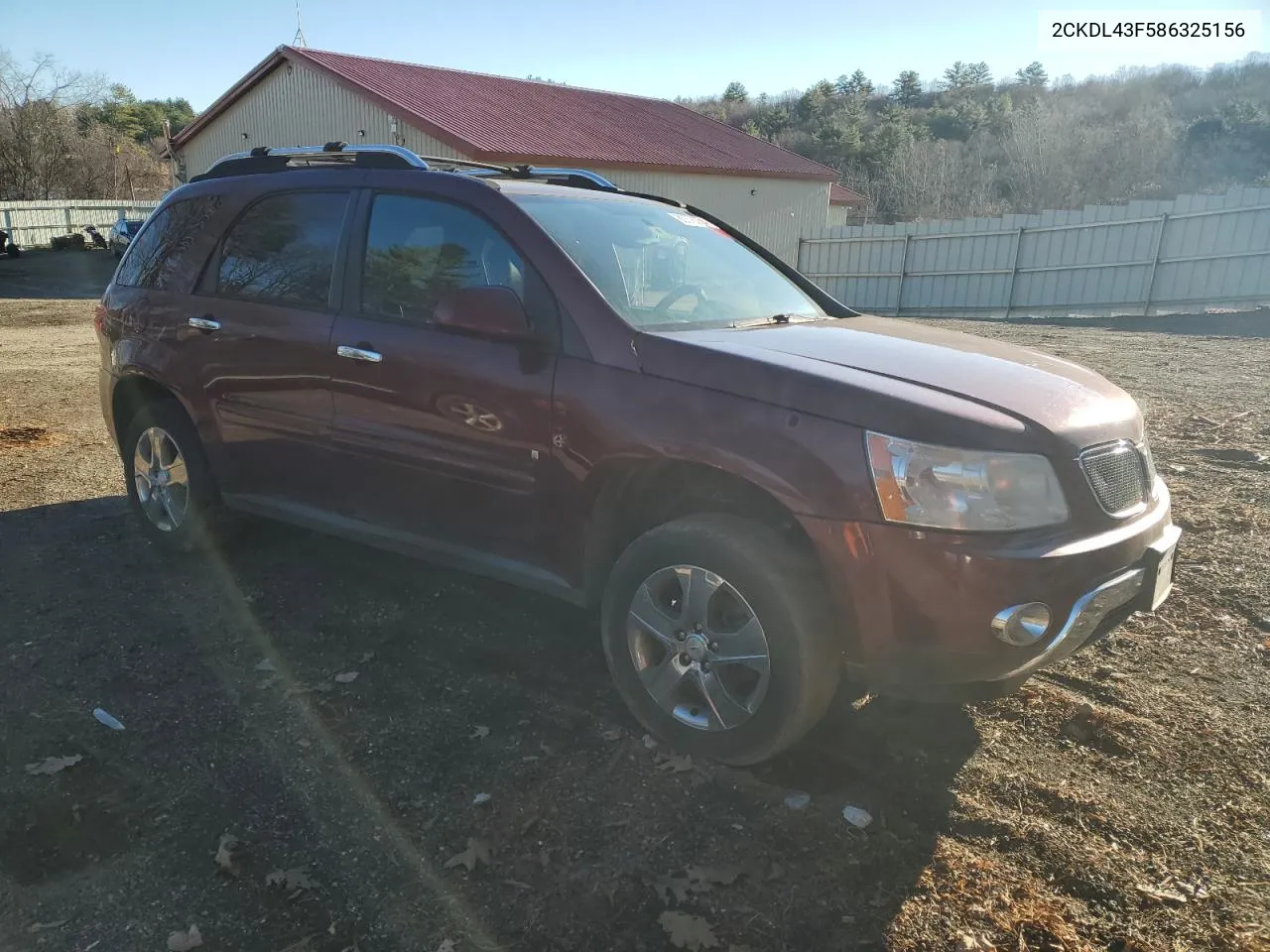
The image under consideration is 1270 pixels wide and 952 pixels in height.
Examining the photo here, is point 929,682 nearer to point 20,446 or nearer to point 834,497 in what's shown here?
point 834,497

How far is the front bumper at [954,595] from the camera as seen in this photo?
252 cm

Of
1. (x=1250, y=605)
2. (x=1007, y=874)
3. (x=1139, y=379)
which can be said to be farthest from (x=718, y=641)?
(x=1139, y=379)

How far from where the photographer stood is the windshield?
3.42 meters

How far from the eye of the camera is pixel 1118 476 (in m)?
2.87

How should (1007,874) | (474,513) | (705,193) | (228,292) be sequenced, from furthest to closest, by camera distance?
(705,193) → (228,292) → (474,513) → (1007,874)

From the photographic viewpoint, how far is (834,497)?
104 inches

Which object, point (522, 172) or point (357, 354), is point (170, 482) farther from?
point (522, 172)

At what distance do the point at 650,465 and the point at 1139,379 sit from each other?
8.84m

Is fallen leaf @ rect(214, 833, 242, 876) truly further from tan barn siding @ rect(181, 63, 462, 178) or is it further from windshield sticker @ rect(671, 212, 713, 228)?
tan barn siding @ rect(181, 63, 462, 178)

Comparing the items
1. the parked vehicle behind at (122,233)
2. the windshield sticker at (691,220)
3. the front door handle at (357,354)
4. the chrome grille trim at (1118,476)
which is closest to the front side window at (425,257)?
the front door handle at (357,354)

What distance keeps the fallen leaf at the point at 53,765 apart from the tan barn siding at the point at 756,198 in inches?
897

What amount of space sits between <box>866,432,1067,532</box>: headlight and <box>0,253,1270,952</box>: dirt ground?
931mm

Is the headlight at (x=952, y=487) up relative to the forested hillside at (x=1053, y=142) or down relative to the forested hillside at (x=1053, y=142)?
down

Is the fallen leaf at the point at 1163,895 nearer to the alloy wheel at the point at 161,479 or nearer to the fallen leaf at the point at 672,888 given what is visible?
the fallen leaf at the point at 672,888
